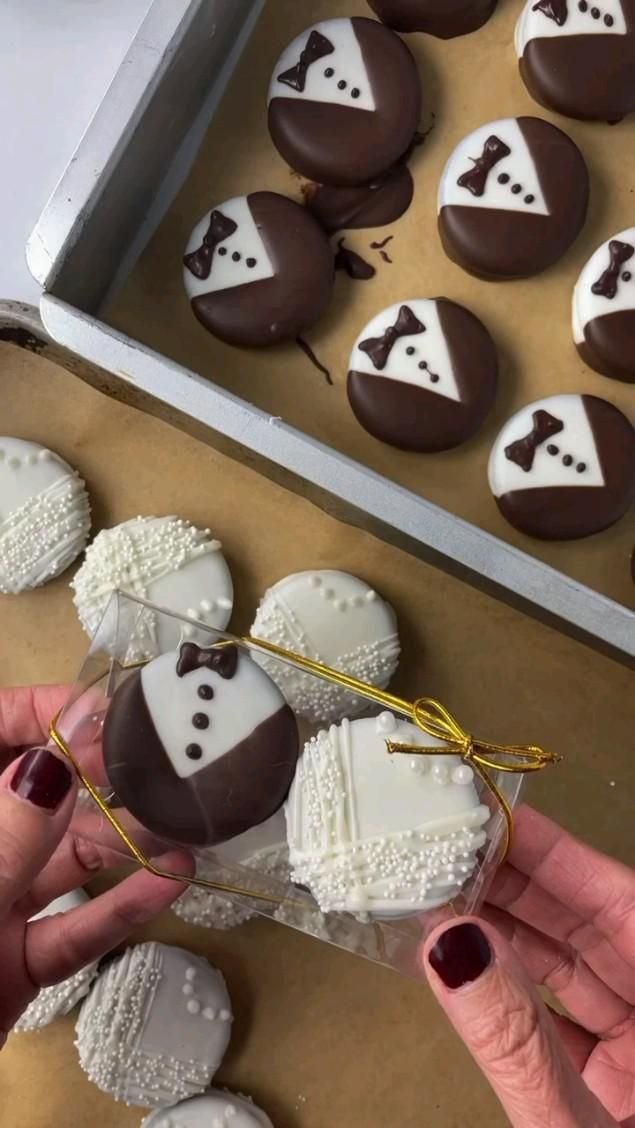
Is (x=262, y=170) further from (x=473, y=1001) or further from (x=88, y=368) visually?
(x=473, y=1001)

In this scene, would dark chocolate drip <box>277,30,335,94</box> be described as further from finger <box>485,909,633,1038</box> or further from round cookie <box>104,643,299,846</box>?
finger <box>485,909,633,1038</box>

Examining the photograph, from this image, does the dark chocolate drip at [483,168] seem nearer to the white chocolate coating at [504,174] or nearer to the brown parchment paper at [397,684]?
the white chocolate coating at [504,174]

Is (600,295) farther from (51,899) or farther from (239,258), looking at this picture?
(51,899)

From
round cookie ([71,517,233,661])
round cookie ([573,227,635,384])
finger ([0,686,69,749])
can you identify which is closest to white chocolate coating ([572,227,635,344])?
round cookie ([573,227,635,384])

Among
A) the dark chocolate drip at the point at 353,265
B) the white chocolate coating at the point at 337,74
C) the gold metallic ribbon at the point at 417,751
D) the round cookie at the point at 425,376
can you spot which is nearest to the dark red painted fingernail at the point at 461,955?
the gold metallic ribbon at the point at 417,751

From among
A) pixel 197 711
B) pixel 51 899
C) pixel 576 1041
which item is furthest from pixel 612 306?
pixel 51 899

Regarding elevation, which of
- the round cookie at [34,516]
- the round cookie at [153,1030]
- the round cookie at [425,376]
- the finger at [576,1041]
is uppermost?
the round cookie at [425,376]
